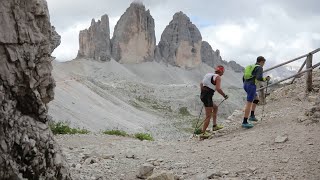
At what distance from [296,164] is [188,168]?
227cm

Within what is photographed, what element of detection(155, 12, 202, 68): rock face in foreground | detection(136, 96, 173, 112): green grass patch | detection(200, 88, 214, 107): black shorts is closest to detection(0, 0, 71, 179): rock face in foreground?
detection(200, 88, 214, 107): black shorts

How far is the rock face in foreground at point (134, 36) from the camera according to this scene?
161000mm

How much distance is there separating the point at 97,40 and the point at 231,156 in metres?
150

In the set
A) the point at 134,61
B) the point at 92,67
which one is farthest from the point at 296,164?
the point at 134,61

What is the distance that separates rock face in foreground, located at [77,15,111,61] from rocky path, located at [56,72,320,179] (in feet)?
471

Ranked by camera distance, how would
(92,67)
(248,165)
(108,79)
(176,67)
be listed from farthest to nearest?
(176,67), (92,67), (108,79), (248,165)

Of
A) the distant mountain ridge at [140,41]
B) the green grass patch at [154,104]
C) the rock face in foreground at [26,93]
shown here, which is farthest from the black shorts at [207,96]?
the distant mountain ridge at [140,41]

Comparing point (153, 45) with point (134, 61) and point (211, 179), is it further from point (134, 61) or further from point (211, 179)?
point (211, 179)

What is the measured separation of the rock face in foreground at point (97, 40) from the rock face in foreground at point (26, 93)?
149 metres

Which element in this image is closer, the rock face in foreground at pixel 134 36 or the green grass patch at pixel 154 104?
the green grass patch at pixel 154 104

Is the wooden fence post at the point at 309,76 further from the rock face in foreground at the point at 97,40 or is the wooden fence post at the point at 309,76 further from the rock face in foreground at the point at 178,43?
the rock face in foreground at the point at 178,43

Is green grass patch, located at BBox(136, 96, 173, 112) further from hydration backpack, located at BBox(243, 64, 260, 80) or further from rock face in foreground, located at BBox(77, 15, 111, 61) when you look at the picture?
hydration backpack, located at BBox(243, 64, 260, 80)

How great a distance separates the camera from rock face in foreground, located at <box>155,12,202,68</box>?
17525cm

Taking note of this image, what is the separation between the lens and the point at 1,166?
198 inches
